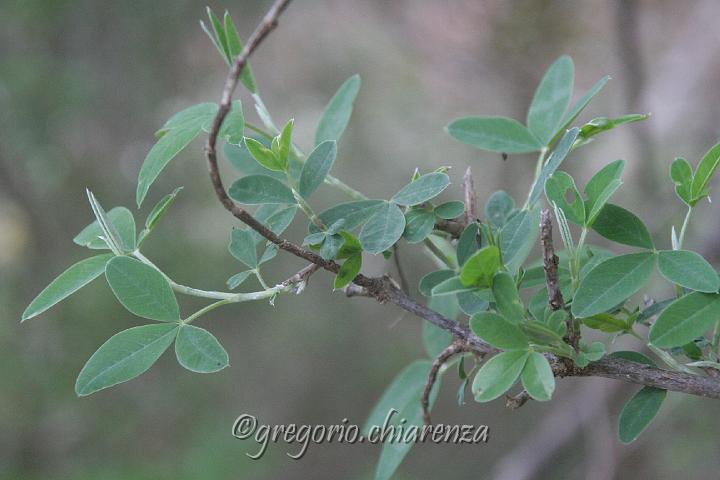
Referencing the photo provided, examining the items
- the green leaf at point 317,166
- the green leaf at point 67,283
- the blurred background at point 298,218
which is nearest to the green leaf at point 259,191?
the green leaf at point 317,166

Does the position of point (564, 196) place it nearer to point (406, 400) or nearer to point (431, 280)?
Answer: point (431, 280)

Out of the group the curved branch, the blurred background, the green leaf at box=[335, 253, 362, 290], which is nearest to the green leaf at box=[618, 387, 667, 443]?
the curved branch

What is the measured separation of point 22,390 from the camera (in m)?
1.79

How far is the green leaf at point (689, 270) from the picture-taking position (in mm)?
462

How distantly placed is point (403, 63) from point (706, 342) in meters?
2.32

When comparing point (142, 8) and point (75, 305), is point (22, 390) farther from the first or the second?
point (142, 8)

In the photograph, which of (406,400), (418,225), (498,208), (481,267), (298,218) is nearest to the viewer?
(481,267)

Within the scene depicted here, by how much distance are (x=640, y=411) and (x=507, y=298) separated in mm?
163

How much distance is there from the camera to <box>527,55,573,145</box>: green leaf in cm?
67

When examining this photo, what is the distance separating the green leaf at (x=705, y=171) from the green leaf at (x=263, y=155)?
12.3 inches

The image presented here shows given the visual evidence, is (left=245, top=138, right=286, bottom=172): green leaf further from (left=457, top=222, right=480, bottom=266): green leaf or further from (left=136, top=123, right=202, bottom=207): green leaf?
Answer: (left=457, top=222, right=480, bottom=266): green leaf

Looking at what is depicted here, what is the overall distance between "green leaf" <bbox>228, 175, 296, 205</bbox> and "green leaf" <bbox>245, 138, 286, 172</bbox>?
0.10ft

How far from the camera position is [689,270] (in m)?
0.48

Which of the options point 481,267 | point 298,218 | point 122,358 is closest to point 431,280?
point 481,267
